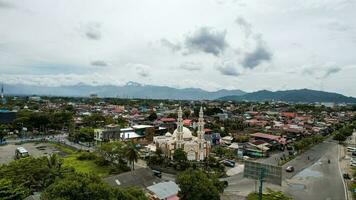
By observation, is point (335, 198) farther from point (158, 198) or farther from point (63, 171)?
point (63, 171)

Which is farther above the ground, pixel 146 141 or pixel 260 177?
pixel 260 177

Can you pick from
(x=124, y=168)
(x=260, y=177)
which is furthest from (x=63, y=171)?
(x=260, y=177)

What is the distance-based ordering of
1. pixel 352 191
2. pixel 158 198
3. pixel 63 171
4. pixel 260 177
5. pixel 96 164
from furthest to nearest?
pixel 96 164, pixel 352 191, pixel 63 171, pixel 158 198, pixel 260 177

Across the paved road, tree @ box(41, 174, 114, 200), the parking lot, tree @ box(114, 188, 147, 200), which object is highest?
tree @ box(41, 174, 114, 200)

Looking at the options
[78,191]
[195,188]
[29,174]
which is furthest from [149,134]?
[78,191]

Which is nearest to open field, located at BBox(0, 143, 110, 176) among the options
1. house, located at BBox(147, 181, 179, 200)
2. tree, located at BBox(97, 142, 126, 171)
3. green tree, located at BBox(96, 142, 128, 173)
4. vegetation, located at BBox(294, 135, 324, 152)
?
green tree, located at BBox(96, 142, 128, 173)

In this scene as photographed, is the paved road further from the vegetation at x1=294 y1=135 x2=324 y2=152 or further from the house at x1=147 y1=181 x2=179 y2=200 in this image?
the house at x1=147 y1=181 x2=179 y2=200
